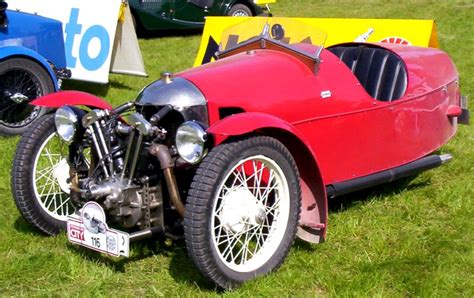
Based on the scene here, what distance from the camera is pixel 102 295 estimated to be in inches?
124

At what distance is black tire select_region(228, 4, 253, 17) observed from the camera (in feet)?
40.6

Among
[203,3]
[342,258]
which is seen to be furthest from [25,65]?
[203,3]

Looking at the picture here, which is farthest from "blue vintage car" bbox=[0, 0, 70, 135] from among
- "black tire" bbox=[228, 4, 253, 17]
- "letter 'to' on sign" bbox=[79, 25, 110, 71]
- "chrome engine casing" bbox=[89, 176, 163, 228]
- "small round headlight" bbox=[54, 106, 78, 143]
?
"black tire" bbox=[228, 4, 253, 17]

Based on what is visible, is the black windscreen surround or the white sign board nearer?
the white sign board

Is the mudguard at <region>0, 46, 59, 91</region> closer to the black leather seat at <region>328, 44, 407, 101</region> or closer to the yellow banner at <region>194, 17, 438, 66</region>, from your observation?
the yellow banner at <region>194, 17, 438, 66</region>

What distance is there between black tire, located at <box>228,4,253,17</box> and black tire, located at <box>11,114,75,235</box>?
8908 millimetres

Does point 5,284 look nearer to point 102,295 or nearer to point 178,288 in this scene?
point 102,295

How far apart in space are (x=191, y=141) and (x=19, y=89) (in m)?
3.72

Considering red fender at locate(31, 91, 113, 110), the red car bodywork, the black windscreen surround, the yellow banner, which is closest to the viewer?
the red car bodywork

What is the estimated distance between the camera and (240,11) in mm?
12539

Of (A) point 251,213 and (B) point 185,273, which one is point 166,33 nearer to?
(B) point 185,273

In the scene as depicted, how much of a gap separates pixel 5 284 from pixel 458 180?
3305 millimetres

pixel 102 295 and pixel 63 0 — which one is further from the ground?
pixel 63 0

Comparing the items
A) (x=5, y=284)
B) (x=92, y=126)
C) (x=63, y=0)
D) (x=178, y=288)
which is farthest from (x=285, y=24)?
(x=63, y=0)
